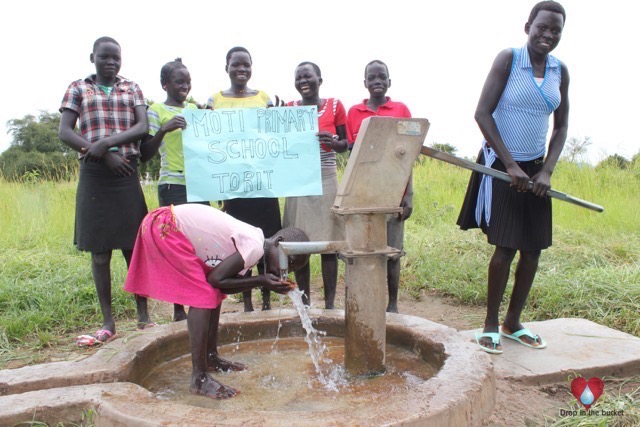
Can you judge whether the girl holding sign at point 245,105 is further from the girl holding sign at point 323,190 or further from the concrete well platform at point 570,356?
the concrete well platform at point 570,356

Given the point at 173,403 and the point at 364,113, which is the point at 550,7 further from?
the point at 173,403

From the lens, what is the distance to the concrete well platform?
8.31ft

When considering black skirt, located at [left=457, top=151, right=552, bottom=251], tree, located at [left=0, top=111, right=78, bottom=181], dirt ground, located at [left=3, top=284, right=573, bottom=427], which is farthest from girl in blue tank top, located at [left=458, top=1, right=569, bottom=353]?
tree, located at [left=0, top=111, right=78, bottom=181]

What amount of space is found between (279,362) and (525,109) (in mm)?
1761

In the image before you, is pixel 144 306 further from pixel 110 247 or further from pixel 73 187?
pixel 73 187

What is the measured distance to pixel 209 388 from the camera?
2318mm

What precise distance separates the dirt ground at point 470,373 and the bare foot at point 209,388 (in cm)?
70

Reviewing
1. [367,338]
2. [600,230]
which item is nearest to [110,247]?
[367,338]

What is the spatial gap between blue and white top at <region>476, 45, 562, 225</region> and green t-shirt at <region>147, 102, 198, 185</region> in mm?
1821

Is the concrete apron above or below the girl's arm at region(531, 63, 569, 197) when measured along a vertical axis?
below

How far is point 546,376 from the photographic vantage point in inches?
98.8

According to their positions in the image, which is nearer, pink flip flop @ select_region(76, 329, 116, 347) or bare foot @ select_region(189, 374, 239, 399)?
bare foot @ select_region(189, 374, 239, 399)

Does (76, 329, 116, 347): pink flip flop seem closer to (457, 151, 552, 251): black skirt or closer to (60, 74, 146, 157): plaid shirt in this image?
(60, 74, 146, 157): plaid shirt

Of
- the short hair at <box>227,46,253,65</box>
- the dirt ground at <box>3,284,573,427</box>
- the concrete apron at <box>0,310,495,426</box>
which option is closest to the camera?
the concrete apron at <box>0,310,495,426</box>
